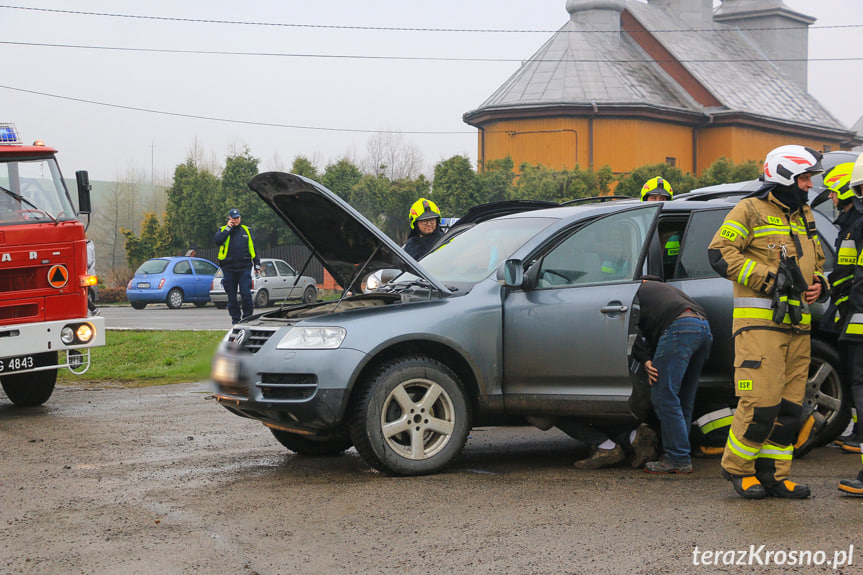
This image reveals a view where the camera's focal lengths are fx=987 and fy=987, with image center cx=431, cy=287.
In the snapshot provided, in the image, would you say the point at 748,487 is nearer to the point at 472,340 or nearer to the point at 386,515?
the point at 472,340

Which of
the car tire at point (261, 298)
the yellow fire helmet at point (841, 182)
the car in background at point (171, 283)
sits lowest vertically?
the car tire at point (261, 298)

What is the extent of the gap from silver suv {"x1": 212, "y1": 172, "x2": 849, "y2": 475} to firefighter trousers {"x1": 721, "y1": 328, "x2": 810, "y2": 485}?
3.00ft

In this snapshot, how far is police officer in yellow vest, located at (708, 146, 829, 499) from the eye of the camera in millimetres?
5531

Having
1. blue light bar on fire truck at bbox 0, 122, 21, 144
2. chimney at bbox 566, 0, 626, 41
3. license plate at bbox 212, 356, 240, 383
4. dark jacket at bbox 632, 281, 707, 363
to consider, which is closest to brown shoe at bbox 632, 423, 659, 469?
dark jacket at bbox 632, 281, 707, 363

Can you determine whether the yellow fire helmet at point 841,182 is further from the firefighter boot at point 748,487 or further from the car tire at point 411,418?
the car tire at point 411,418

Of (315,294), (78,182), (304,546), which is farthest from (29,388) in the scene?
(315,294)

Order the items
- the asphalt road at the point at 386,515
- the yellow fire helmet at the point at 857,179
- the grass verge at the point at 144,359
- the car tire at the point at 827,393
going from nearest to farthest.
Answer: the asphalt road at the point at 386,515, the yellow fire helmet at the point at 857,179, the car tire at the point at 827,393, the grass verge at the point at 144,359

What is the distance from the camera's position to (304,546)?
478 cm

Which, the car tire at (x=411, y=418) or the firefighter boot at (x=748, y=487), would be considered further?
the car tire at (x=411, y=418)

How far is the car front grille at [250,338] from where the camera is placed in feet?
20.9

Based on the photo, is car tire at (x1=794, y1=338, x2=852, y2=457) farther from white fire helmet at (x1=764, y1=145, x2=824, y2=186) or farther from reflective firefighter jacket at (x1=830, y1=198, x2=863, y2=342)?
white fire helmet at (x1=764, y1=145, x2=824, y2=186)

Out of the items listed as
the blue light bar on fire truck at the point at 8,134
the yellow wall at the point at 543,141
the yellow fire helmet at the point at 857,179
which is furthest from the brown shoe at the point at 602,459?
the yellow wall at the point at 543,141

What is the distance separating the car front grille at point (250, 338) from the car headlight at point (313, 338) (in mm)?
189

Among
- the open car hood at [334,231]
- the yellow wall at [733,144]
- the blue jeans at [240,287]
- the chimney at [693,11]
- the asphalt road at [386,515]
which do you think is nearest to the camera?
the asphalt road at [386,515]
